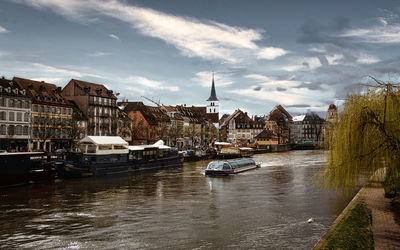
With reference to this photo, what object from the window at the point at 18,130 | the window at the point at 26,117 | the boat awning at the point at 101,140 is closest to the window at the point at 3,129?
the window at the point at 18,130

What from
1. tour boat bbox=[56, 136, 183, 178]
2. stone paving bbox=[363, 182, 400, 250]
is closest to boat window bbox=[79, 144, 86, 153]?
tour boat bbox=[56, 136, 183, 178]

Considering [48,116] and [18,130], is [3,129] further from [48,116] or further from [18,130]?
[48,116]

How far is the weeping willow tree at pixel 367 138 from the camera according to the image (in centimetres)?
1741

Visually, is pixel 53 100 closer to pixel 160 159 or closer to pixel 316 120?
pixel 160 159

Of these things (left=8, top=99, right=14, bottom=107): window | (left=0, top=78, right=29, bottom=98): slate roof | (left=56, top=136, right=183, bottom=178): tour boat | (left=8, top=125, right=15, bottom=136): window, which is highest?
(left=0, top=78, right=29, bottom=98): slate roof

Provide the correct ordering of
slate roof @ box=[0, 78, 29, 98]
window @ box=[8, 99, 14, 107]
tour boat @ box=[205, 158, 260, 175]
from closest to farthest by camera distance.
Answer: tour boat @ box=[205, 158, 260, 175], slate roof @ box=[0, 78, 29, 98], window @ box=[8, 99, 14, 107]

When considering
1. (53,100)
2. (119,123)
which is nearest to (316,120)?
(119,123)

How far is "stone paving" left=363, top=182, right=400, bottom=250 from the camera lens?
15452 mm

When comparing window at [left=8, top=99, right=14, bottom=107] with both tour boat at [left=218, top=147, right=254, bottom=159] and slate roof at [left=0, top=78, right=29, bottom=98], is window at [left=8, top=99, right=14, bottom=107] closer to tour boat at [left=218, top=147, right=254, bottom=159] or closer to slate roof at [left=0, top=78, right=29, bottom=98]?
slate roof at [left=0, top=78, right=29, bottom=98]

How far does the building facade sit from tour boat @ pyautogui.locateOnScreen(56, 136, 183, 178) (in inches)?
923

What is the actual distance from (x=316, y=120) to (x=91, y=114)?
124 meters

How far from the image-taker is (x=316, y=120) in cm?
19362

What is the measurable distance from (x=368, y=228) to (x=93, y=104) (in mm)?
86035

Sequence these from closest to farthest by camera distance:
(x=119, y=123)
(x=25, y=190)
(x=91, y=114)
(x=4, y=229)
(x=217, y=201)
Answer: (x=4, y=229)
(x=217, y=201)
(x=25, y=190)
(x=91, y=114)
(x=119, y=123)
